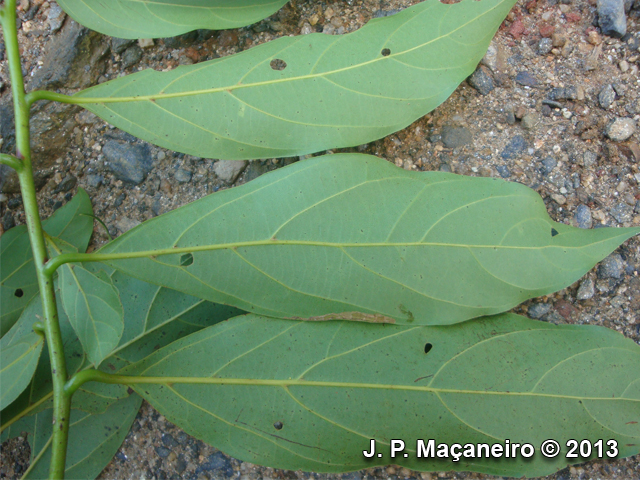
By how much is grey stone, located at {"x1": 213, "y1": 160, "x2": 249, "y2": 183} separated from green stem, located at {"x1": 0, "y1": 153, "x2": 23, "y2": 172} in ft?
2.03

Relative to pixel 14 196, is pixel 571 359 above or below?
below

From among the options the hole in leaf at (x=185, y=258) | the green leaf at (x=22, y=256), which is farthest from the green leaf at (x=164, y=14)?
the hole in leaf at (x=185, y=258)

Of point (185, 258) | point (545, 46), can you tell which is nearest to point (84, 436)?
point (185, 258)

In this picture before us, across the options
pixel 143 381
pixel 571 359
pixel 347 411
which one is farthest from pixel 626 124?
pixel 143 381

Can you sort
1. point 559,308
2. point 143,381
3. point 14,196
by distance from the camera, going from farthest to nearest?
point 14,196 < point 559,308 < point 143,381

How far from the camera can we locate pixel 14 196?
1.75m

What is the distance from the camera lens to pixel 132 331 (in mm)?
1507

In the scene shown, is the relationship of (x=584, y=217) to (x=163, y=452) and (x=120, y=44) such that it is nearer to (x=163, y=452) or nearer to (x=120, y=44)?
(x=163, y=452)

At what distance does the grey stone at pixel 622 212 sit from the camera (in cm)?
156

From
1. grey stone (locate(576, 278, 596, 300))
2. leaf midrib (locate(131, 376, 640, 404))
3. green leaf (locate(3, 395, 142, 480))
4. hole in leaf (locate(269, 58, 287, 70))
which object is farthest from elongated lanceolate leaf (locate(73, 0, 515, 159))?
green leaf (locate(3, 395, 142, 480))

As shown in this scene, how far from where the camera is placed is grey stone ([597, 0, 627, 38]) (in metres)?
1.60

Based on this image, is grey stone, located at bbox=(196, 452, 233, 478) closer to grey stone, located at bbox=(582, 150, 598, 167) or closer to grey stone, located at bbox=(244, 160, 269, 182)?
grey stone, located at bbox=(244, 160, 269, 182)

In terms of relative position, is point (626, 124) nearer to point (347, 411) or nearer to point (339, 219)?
point (339, 219)

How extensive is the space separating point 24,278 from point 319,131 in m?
1.16
